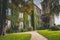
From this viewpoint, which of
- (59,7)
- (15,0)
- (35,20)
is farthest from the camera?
(35,20)

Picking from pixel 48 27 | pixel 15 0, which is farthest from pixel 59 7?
pixel 48 27

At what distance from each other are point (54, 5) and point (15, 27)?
8.78m

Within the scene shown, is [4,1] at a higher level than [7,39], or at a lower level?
higher

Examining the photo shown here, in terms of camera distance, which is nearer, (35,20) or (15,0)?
(15,0)

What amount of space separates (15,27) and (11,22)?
641 mm

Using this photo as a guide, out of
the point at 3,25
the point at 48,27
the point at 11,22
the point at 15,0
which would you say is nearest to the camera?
the point at 15,0

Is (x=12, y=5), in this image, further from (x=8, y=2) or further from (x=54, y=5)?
(x=54, y=5)

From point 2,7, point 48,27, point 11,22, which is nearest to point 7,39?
point 2,7

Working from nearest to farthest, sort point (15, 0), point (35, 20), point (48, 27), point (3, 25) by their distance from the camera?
point (15, 0) → point (3, 25) → point (48, 27) → point (35, 20)

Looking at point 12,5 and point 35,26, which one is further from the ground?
point 12,5

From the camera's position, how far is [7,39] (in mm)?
12266

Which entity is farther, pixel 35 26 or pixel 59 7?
pixel 35 26

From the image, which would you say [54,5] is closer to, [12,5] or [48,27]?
[12,5]

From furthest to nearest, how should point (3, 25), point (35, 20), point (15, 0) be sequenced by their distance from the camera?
Result: point (35, 20), point (3, 25), point (15, 0)
